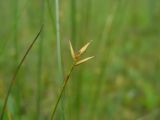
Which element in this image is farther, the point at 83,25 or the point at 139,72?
the point at 139,72

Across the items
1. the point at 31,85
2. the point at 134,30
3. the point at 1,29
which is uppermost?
the point at 1,29

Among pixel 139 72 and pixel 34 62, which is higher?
pixel 34 62

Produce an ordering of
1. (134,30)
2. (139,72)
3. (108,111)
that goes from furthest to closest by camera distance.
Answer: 1. (134,30)
2. (139,72)
3. (108,111)

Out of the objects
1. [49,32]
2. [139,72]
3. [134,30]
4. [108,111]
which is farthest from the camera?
[134,30]

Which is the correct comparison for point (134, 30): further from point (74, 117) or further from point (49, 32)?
point (74, 117)

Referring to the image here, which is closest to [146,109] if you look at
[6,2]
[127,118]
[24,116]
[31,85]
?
[127,118]

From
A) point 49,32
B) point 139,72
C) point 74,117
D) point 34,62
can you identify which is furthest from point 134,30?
point 74,117
